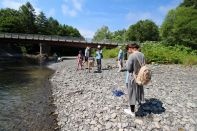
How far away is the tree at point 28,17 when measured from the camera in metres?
114

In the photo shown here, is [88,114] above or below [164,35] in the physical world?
below

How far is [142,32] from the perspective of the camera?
131m

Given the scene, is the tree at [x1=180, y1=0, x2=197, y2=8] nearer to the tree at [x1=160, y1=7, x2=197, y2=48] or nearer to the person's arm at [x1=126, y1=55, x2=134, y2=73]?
the tree at [x1=160, y1=7, x2=197, y2=48]

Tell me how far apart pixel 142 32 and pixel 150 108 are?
121m

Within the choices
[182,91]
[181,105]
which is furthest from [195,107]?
[182,91]

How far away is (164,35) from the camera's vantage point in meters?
89.3

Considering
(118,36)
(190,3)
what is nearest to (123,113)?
(190,3)

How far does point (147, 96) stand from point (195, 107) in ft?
7.96

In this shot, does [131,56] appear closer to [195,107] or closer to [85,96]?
[195,107]

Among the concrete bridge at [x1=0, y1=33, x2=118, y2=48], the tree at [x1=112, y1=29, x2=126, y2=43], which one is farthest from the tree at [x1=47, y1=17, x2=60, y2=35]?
the concrete bridge at [x1=0, y1=33, x2=118, y2=48]

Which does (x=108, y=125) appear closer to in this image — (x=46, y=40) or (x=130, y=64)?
(x=130, y=64)

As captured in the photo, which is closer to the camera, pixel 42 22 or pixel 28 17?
pixel 28 17

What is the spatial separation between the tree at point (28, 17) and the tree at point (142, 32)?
1569 inches

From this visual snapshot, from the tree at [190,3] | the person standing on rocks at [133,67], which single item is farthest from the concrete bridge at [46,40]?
the person standing on rocks at [133,67]
